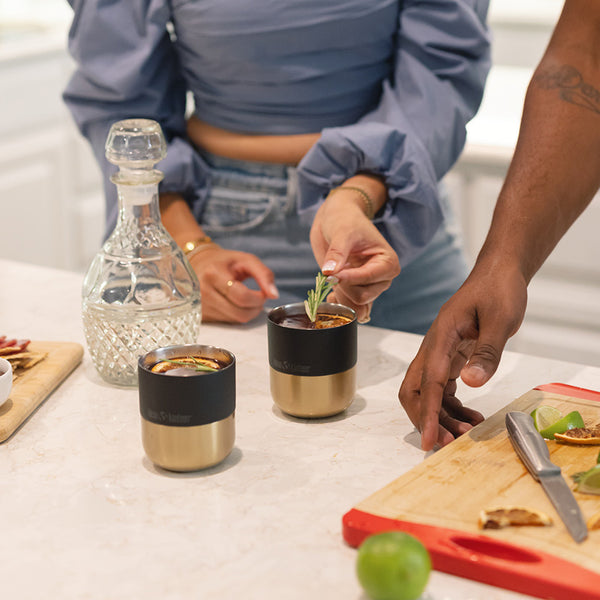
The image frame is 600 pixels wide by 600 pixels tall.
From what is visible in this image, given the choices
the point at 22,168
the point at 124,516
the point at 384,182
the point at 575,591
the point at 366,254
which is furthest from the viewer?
the point at 22,168

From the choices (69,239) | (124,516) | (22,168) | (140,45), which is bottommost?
(69,239)

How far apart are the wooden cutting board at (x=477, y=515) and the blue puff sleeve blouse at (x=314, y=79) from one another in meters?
0.55

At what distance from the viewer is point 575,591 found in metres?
0.65

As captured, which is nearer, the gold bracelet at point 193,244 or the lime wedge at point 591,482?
the lime wedge at point 591,482

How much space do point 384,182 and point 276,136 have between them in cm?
20

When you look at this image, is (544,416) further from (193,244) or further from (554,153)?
(193,244)

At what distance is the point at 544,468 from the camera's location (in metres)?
0.78

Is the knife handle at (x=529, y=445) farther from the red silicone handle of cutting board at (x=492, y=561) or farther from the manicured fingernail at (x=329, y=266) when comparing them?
the manicured fingernail at (x=329, y=266)

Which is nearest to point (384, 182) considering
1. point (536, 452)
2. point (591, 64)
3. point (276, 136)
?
point (276, 136)

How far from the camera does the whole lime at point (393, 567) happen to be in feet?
2.08

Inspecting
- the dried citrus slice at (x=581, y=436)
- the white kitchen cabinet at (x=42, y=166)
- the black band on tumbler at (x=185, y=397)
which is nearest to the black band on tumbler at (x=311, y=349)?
the black band on tumbler at (x=185, y=397)

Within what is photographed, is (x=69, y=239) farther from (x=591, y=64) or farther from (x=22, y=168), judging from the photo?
(x=591, y=64)

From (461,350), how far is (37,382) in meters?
0.46

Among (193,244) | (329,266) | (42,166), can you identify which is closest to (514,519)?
(329,266)
